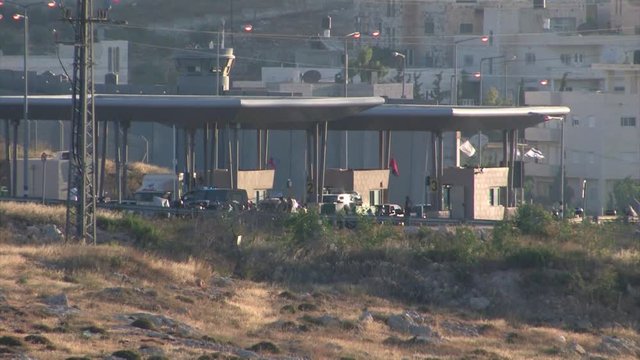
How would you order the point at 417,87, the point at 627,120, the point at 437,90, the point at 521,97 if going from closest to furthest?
the point at 627,120 → the point at 521,97 → the point at 437,90 → the point at 417,87

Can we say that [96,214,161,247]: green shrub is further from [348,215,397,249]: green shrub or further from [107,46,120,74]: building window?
[107,46,120,74]: building window

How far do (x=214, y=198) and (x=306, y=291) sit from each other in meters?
15.4

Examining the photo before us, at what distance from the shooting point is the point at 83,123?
43.4 meters

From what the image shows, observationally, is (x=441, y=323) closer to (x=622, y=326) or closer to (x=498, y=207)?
(x=622, y=326)

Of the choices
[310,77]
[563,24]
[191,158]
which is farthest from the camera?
[563,24]

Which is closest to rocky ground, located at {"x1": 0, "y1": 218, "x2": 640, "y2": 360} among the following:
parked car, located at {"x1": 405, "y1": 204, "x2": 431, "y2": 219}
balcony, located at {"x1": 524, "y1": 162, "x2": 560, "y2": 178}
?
parked car, located at {"x1": 405, "y1": 204, "x2": 431, "y2": 219}

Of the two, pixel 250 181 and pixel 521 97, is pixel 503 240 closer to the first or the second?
pixel 250 181

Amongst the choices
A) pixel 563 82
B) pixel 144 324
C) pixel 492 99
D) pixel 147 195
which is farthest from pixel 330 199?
pixel 563 82

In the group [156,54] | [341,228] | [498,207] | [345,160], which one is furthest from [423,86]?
[341,228]

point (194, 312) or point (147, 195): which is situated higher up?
point (147, 195)

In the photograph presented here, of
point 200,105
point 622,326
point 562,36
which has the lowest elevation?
point 622,326

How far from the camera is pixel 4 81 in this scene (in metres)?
90.2

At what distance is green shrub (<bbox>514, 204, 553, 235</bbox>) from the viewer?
5366 cm

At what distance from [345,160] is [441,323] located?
127ft
